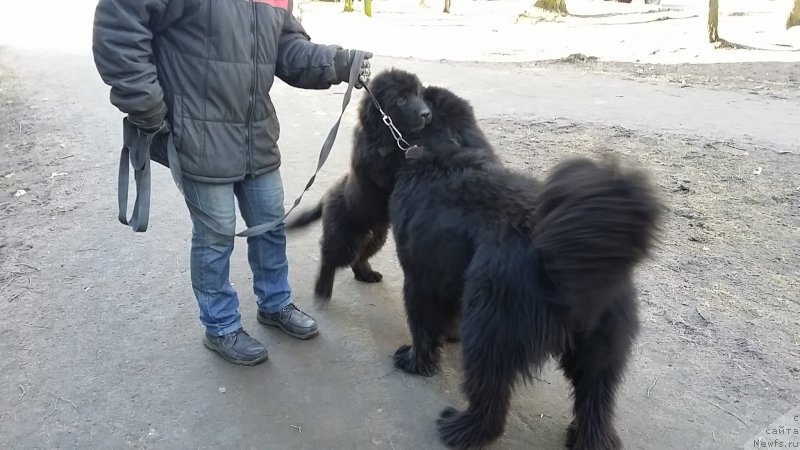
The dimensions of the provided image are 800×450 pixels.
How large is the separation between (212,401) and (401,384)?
990 mm

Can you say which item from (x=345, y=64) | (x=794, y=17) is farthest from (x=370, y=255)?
(x=794, y=17)

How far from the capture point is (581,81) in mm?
10844

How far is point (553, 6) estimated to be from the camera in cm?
2111

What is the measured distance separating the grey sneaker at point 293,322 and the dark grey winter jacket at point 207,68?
92 cm

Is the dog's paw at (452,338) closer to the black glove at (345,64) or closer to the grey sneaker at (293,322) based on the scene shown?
the grey sneaker at (293,322)

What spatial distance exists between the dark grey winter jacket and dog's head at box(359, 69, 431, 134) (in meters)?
0.27

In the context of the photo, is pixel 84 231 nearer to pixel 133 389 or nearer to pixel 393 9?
pixel 133 389

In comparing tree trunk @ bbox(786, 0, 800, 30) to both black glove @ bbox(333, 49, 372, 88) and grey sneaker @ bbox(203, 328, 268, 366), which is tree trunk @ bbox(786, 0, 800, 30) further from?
grey sneaker @ bbox(203, 328, 268, 366)

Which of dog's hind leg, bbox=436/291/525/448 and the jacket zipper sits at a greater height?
the jacket zipper

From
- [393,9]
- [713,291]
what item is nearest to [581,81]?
[713,291]

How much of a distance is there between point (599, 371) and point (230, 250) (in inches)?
80.3

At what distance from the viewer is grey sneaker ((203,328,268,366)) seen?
3.42m

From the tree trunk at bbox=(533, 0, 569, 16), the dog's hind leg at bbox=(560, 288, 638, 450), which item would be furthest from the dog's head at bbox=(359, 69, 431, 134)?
the tree trunk at bbox=(533, 0, 569, 16)

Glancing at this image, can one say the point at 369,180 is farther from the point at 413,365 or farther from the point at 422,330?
the point at 413,365
